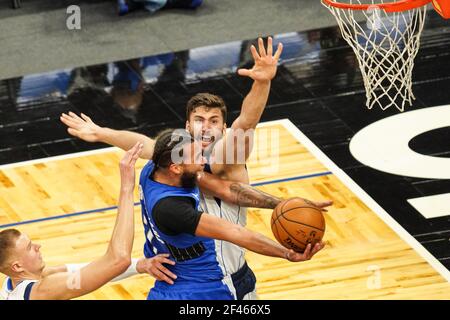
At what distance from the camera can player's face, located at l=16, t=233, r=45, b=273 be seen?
660 centimetres

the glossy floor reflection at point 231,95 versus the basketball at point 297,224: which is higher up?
the basketball at point 297,224

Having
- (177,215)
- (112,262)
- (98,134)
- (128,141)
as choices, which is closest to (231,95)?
(128,141)

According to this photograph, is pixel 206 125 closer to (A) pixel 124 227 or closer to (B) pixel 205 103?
(B) pixel 205 103

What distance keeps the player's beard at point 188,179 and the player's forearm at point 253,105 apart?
1.83 ft

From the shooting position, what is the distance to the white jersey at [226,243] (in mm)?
7156

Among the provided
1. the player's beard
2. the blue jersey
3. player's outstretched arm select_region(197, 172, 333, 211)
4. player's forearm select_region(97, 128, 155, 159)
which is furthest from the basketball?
player's forearm select_region(97, 128, 155, 159)

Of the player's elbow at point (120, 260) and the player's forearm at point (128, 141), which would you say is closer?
the player's elbow at point (120, 260)

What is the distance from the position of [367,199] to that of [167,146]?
4193 mm

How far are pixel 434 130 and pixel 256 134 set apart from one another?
72.3 inches

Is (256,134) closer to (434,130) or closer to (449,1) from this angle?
(434,130)

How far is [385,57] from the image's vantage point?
991cm

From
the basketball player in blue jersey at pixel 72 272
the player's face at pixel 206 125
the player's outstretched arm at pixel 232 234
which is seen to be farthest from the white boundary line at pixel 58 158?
the player's outstretched arm at pixel 232 234

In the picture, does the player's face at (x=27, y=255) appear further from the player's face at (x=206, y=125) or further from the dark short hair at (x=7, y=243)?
the player's face at (x=206, y=125)

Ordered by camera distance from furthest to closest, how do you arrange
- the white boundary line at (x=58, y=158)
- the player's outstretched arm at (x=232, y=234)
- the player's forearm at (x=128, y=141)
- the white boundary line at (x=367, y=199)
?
1. the white boundary line at (x=58, y=158)
2. the white boundary line at (x=367, y=199)
3. the player's forearm at (x=128, y=141)
4. the player's outstretched arm at (x=232, y=234)
